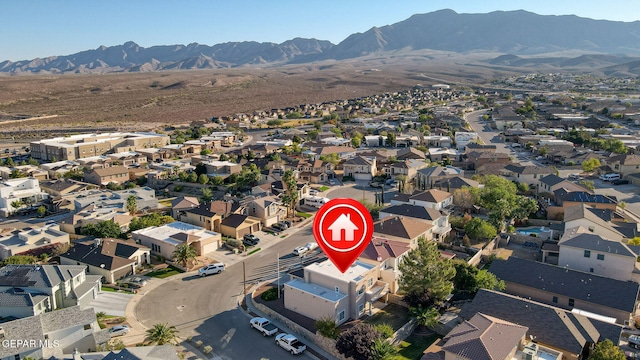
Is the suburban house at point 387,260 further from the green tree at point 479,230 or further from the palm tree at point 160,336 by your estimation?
the palm tree at point 160,336

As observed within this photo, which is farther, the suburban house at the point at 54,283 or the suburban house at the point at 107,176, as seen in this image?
the suburban house at the point at 107,176

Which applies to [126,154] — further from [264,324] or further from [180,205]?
[264,324]

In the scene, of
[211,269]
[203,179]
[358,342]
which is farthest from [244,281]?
[203,179]

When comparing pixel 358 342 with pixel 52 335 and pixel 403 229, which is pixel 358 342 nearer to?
pixel 403 229

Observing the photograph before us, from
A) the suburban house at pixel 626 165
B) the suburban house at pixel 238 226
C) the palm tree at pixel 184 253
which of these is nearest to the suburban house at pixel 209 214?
the suburban house at pixel 238 226

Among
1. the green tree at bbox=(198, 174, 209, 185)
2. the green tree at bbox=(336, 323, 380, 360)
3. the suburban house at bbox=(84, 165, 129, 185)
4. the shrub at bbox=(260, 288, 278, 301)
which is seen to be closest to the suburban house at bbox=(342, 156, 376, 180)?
the green tree at bbox=(198, 174, 209, 185)

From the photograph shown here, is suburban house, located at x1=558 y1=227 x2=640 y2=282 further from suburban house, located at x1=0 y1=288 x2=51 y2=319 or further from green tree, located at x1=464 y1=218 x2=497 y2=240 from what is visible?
suburban house, located at x1=0 y1=288 x2=51 y2=319
